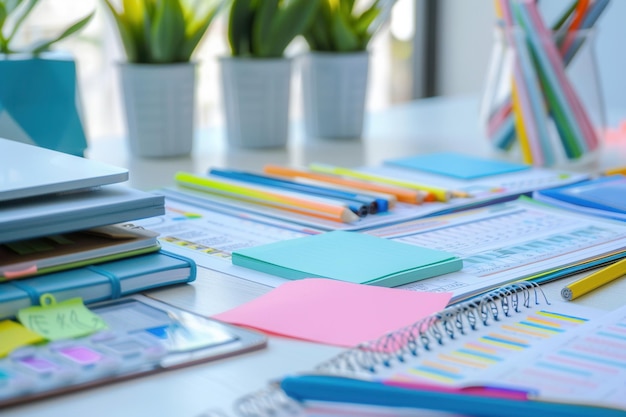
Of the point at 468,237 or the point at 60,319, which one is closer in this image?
the point at 60,319

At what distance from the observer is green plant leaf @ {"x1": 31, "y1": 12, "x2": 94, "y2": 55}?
1.01 m

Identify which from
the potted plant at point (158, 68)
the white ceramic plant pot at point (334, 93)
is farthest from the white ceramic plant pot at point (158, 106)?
the white ceramic plant pot at point (334, 93)

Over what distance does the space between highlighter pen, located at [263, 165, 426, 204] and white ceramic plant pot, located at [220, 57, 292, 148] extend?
252 mm

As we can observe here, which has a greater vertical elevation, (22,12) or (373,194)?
(22,12)

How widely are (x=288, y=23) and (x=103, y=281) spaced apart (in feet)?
2.41

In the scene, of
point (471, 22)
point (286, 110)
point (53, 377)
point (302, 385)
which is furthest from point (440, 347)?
point (471, 22)

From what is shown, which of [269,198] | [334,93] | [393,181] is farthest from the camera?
[334,93]

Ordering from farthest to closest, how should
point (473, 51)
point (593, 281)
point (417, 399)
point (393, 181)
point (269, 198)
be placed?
point (473, 51) → point (393, 181) → point (269, 198) → point (593, 281) → point (417, 399)

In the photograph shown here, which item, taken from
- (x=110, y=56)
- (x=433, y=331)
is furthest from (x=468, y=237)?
(x=110, y=56)

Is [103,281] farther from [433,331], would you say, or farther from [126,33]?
[126,33]

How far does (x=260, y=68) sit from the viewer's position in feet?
4.10

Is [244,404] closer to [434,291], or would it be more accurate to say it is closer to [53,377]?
[53,377]

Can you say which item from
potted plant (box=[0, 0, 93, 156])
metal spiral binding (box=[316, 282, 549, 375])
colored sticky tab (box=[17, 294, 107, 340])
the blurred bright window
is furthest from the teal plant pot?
the blurred bright window

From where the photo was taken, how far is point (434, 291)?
24.6 inches
